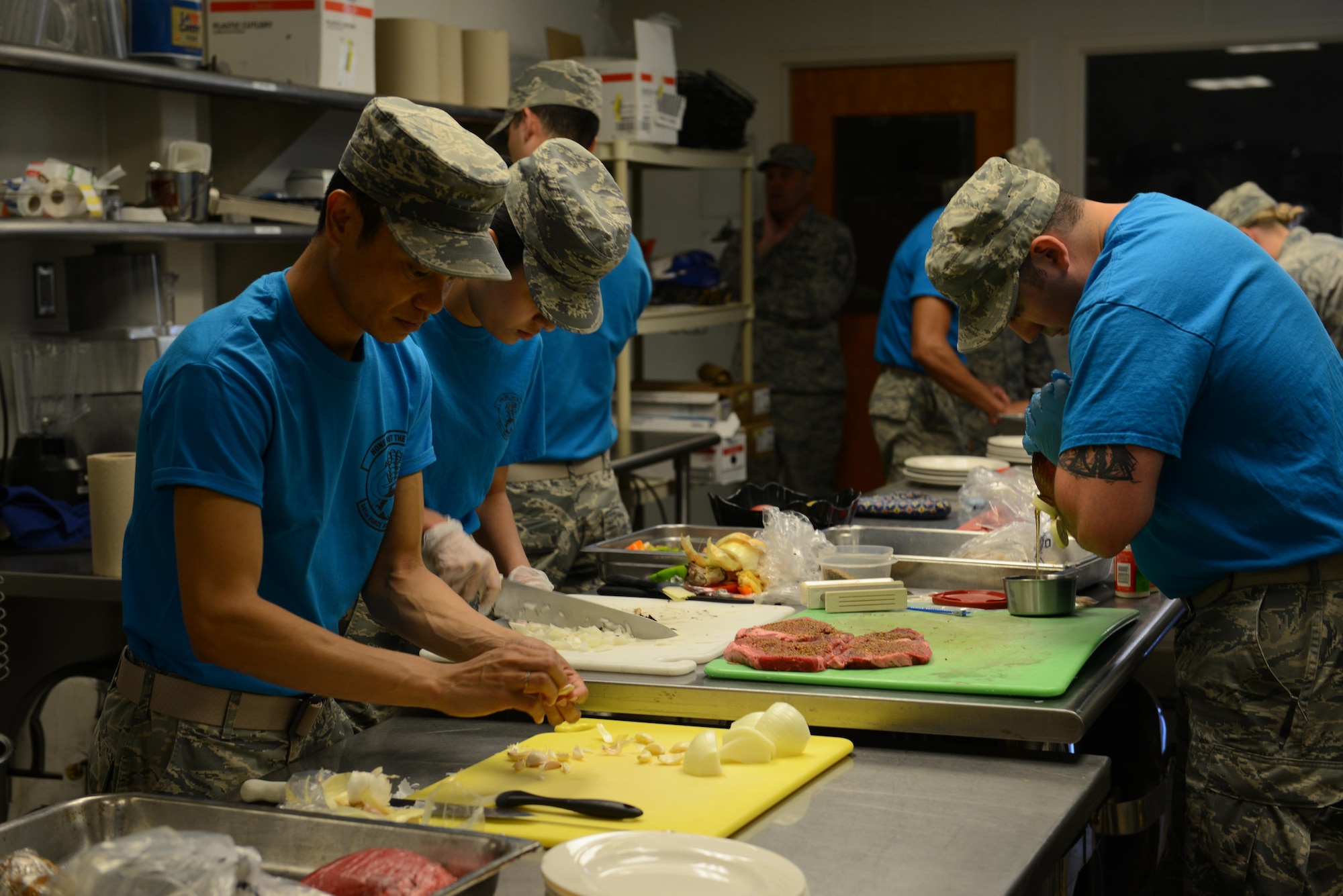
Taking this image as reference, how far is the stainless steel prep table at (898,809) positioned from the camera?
1385 mm

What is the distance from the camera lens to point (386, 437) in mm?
1832

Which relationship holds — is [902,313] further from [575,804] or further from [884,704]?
[575,804]

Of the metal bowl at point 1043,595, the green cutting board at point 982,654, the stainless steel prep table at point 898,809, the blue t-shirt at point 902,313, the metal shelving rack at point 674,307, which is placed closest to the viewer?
the stainless steel prep table at point 898,809

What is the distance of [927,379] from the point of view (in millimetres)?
4965

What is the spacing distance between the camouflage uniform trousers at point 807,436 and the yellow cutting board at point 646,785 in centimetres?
492

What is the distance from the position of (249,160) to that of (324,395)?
2.79 m

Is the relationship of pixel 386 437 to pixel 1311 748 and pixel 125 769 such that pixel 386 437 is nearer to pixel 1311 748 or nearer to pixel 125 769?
pixel 125 769

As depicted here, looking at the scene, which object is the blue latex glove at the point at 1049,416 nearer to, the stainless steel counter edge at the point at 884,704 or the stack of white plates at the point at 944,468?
the stainless steel counter edge at the point at 884,704

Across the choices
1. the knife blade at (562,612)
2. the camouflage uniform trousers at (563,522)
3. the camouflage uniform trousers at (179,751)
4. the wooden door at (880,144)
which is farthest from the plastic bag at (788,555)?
the wooden door at (880,144)

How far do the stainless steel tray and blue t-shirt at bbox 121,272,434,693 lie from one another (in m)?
0.35

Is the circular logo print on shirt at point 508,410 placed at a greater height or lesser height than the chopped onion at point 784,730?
greater

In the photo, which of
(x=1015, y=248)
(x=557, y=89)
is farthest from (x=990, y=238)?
(x=557, y=89)

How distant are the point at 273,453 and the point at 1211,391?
127 cm

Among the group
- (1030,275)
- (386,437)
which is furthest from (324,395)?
(1030,275)
